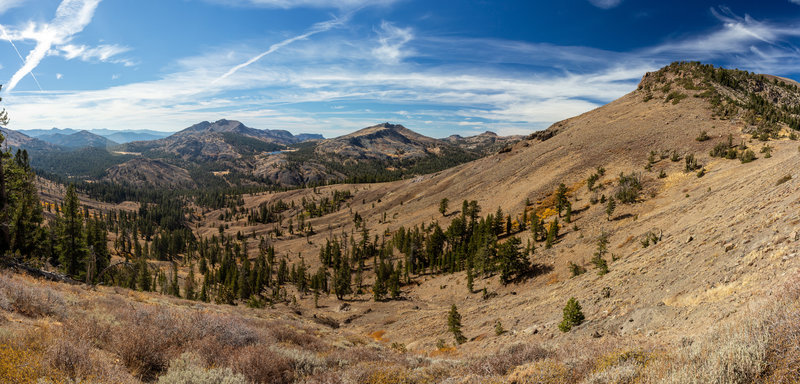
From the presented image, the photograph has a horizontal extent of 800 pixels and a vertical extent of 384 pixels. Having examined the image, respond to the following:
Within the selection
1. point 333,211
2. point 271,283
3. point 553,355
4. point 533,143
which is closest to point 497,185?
point 533,143

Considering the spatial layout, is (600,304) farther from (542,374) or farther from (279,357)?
(279,357)

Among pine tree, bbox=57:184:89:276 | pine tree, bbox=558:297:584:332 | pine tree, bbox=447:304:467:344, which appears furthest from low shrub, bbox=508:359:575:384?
pine tree, bbox=57:184:89:276

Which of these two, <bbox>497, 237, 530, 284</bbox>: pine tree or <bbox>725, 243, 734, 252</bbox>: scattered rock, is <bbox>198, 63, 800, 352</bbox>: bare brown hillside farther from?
<bbox>497, 237, 530, 284</bbox>: pine tree

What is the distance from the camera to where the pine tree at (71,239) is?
40.3 m

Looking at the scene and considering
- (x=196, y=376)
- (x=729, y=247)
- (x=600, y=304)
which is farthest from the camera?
(x=600, y=304)

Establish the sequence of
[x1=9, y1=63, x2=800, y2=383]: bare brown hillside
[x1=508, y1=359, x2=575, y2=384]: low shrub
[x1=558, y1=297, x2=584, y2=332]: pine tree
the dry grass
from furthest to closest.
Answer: [x1=558, y1=297, x2=584, y2=332]: pine tree → [x1=9, y1=63, x2=800, y2=383]: bare brown hillside → [x1=508, y1=359, x2=575, y2=384]: low shrub → the dry grass

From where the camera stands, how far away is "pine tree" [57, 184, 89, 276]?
132ft

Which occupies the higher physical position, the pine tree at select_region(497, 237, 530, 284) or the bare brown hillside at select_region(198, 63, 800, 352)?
the bare brown hillside at select_region(198, 63, 800, 352)

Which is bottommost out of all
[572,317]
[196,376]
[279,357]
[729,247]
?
[572,317]

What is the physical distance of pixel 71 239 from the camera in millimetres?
40875

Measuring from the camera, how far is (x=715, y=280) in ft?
46.4

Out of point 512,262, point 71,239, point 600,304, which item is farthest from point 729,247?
point 71,239

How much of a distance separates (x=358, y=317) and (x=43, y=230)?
4416 cm

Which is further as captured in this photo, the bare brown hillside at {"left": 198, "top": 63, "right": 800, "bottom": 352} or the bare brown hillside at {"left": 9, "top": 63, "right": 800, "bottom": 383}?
the bare brown hillside at {"left": 198, "top": 63, "right": 800, "bottom": 352}
